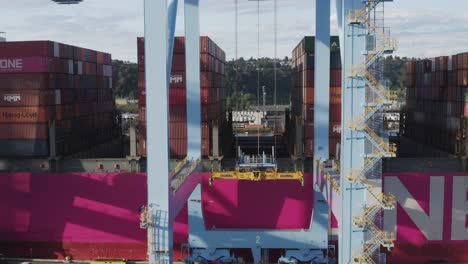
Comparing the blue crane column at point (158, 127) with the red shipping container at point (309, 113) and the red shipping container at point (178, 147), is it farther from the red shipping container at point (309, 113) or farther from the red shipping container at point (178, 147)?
the red shipping container at point (309, 113)

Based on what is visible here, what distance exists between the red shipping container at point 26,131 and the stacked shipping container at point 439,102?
93.1 feet

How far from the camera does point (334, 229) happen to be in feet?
118

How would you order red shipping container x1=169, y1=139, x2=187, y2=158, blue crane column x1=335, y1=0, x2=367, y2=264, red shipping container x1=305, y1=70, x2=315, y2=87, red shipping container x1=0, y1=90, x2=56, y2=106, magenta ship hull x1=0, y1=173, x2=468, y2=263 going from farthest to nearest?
1. red shipping container x1=305, y1=70, x2=315, y2=87
2. red shipping container x1=169, y1=139, x2=187, y2=158
3. magenta ship hull x1=0, y1=173, x2=468, y2=263
4. red shipping container x1=0, y1=90, x2=56, y2=106
5. blue crane column x1=335, y1=0, x2=367, y2=264

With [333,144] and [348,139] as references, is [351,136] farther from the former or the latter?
[333,144]

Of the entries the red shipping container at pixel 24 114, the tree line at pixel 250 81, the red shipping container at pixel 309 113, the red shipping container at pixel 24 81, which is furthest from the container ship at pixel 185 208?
the tree line at pixel 250 81

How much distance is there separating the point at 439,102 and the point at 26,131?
3090cm

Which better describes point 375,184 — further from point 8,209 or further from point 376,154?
point 8,209

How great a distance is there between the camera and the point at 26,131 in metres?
35.4

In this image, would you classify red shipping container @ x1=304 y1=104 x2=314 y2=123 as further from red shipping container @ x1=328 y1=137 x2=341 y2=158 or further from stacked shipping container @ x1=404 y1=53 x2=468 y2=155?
stacked shipping container @ x1=404 y1=53 x2=468 y2=155

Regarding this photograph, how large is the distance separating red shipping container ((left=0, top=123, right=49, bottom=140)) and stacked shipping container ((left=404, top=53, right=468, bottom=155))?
28363 millimetres

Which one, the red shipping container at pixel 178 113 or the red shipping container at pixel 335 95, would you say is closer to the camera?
the red shipping container at pixel 178 113

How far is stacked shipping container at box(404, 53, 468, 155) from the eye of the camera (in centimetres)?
3681

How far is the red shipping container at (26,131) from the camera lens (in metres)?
35.3

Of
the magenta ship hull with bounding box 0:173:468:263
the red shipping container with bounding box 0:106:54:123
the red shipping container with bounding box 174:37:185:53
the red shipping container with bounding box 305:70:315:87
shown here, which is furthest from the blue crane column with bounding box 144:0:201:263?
the red shipping container with bounding box 305:70:315:87
